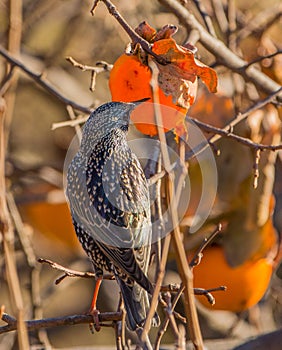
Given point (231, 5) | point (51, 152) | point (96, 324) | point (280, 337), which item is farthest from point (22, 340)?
point (51, 152)

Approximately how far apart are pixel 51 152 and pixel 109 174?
2.58 meters

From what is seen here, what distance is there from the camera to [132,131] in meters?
5.26

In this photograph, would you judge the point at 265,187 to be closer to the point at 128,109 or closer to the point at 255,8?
the point at 128,109

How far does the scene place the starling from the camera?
10.6 ft

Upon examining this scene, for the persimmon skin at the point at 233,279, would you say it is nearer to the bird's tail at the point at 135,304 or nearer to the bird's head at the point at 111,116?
the bird's tail at the point at 135,304

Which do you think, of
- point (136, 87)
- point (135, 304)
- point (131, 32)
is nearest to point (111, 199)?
point (135, 304)

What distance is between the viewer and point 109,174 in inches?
139

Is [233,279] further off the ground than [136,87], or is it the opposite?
[136,87]

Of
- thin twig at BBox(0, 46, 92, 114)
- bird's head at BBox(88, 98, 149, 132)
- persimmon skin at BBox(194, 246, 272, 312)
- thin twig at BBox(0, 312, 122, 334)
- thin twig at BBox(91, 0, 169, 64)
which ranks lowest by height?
thin twig at BBox(0, 312, 122, 334)

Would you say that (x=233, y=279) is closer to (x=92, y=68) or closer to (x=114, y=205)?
(x=114, y=205)

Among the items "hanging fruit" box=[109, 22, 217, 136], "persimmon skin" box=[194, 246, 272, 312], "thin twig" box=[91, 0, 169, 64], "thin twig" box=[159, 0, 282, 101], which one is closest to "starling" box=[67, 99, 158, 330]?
"hanging fruit" box=[109, 22, 217, 136]

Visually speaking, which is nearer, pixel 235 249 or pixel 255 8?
pixel 235 249

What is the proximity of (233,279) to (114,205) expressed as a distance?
0.94 m

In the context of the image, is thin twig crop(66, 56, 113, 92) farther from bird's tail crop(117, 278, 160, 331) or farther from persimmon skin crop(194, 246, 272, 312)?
persimmon skin crop(194, 246, 272, 312)
